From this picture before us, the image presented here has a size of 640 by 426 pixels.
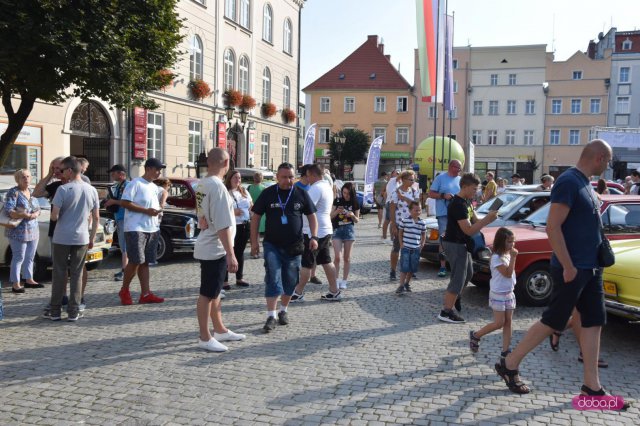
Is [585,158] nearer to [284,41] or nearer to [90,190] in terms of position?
[90,190]

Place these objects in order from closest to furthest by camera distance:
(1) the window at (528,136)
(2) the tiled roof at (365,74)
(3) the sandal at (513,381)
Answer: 1. (3) the sandal at (513,381)
2. (1) the window at (528,136)
3. (2) the tiled roof at (365,74)

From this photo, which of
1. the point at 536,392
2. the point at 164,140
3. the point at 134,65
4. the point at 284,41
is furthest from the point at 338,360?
the point at 284,41

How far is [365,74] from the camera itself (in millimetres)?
56844

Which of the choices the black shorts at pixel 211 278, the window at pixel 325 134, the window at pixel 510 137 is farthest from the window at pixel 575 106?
the black shorts at pixel 211 278

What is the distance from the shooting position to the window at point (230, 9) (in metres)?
26.7

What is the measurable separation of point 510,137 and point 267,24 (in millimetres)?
32386

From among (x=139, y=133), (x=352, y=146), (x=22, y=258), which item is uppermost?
(x=352, y=146)

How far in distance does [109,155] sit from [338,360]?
17389 millimetres

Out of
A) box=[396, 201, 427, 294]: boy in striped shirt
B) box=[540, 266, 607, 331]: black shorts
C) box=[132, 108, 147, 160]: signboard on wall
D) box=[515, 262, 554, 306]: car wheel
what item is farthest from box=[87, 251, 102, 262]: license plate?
box=[132, 108, 147, 160]: signboard on wall

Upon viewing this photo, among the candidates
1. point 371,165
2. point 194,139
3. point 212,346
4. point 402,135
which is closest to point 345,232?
point 212,346

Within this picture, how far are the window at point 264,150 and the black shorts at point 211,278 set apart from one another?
2645 centimetres

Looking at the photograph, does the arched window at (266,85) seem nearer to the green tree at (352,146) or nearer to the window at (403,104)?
the green tree at (352,146)

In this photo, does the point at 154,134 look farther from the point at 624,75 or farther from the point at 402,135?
the point at 624,75

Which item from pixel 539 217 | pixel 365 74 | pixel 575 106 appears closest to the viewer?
pixel 539 217
